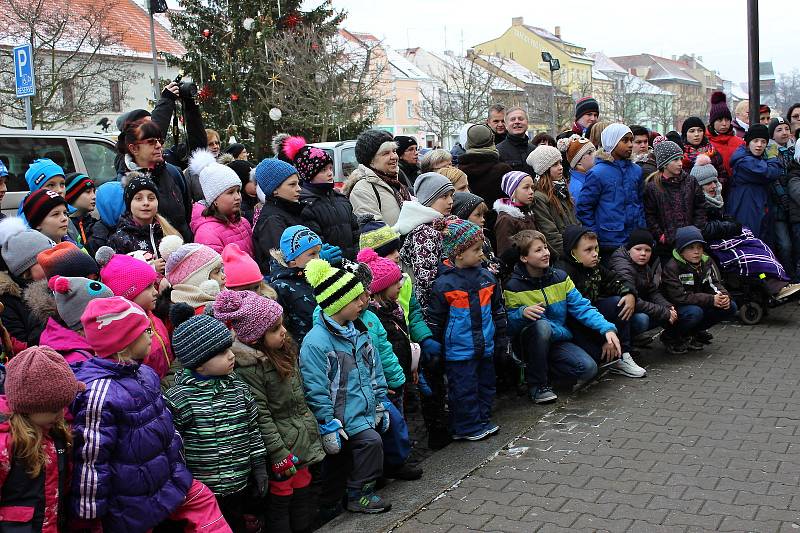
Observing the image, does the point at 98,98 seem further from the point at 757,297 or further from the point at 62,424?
the point at 62,424

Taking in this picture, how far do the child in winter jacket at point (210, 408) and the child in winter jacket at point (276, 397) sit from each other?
0.23m

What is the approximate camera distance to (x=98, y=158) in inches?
427

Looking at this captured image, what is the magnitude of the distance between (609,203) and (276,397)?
199 inches

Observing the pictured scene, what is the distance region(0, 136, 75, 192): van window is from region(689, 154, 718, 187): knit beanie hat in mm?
7736

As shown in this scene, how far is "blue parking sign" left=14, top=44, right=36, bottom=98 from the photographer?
1253 cm

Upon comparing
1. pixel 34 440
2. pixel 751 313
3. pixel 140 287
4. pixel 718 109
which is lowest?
pixel 751 313

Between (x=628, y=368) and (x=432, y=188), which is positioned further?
(x=628, y=368)

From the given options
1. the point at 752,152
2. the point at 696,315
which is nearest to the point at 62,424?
the point at 696,315

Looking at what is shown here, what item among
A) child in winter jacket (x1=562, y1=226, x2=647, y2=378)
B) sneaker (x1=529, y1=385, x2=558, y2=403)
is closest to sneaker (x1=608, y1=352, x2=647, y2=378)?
child in winter jacket (x1=562, y1=226, x2=647, y2=378)

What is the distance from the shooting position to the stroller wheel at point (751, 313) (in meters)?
9.23

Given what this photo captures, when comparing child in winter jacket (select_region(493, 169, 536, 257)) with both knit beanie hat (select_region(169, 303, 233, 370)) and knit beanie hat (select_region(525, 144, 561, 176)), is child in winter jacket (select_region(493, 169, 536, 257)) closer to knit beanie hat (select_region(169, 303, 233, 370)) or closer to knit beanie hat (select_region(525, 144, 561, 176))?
knit beanie hat (select_region(525, 144, 561, 176))

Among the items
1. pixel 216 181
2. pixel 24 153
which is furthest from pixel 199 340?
pixel 24 153

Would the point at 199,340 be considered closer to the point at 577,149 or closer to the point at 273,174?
the point at 273,174

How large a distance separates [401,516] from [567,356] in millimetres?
2557
